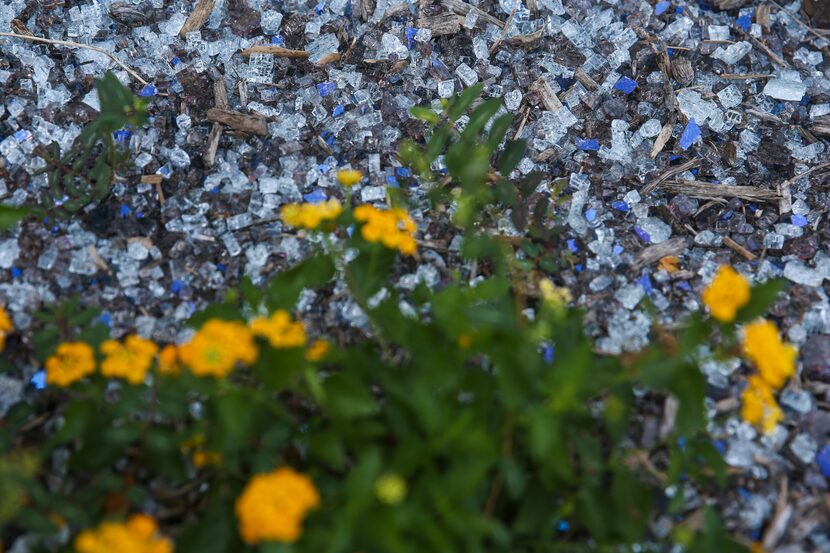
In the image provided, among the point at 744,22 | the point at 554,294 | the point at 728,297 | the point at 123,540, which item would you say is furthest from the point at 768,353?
the point at 744,22

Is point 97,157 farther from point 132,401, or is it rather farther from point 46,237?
point 132,401

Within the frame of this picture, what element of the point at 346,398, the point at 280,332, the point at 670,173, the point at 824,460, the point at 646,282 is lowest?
the point at 824,460

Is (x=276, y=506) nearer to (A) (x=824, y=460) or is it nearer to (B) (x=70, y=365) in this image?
(B) (x=70, y=365)

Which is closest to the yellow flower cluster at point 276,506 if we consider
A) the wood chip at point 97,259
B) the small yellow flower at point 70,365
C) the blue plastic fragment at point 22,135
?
the small yellow flower at point 70,365

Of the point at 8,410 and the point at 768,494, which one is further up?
the point at 8,410

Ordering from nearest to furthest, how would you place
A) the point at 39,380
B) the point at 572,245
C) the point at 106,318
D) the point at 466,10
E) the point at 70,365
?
the point at 70,365
the point at 39,380
the point at 106,318
the point at 572,245
the point at 466,10

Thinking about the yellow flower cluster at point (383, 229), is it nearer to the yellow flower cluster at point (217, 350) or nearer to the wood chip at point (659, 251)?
the yellow flower cluster at point (217, 350)

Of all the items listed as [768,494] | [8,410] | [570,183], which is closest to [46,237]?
[8,410]
